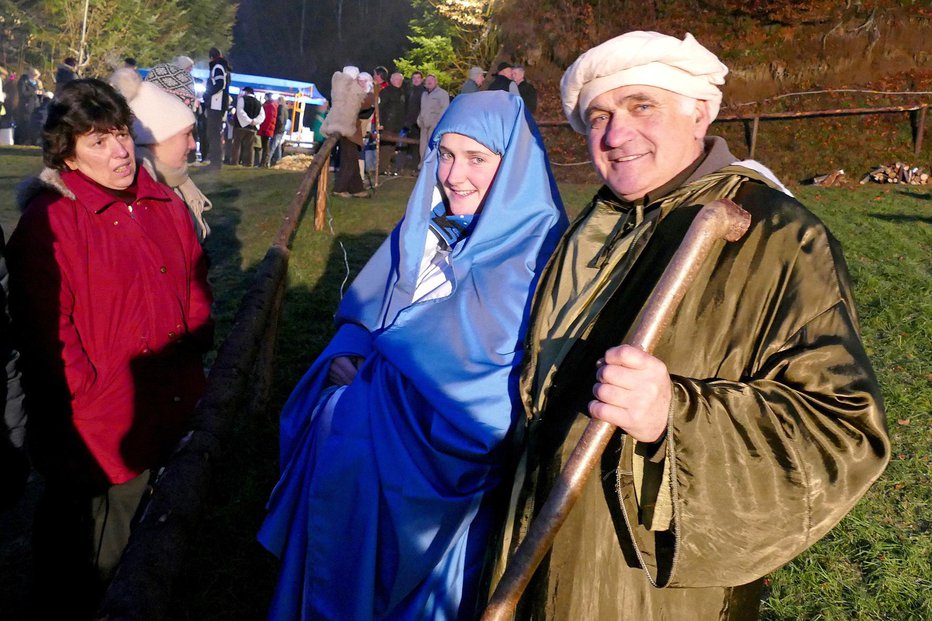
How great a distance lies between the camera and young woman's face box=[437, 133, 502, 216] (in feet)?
8.68

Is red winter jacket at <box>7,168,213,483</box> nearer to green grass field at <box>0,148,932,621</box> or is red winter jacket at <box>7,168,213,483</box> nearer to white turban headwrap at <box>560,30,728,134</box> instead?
green grass field at <box>0,148,932,621</box>

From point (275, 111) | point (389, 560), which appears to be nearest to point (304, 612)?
point (389, 560)

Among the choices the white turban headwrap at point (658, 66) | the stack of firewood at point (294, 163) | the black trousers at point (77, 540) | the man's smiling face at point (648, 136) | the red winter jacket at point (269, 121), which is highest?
the white turban headwrap at point (658, 66)

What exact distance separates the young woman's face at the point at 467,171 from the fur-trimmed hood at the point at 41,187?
4.33ft

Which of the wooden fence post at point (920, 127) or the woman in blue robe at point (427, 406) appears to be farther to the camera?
the wooden fence post at point (920, 127)

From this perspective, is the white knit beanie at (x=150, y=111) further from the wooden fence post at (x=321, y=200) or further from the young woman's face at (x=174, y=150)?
the wooden fence post at (x=321, y=200)

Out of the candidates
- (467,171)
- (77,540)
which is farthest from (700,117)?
(77,540)

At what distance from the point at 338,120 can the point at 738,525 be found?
36.0 ft

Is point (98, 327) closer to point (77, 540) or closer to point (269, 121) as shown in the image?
point (77, 540)

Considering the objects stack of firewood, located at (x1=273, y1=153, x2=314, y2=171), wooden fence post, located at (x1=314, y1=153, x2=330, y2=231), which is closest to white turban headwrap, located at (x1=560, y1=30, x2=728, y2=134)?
wooden fence post, located at (x1=314, y1=153, x2=330, y2=231)

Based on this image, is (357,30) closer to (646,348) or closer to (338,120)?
(338,120)

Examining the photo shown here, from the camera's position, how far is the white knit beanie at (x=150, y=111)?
377 centimetres

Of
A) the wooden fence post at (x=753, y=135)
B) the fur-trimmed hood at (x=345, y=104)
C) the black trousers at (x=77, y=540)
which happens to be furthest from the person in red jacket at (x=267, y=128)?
the black trousers at (x=77, y=540)

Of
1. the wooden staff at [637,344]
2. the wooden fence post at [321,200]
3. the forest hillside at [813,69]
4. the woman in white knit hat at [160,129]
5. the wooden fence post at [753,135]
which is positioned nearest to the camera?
the wooden staff at [637,344]
